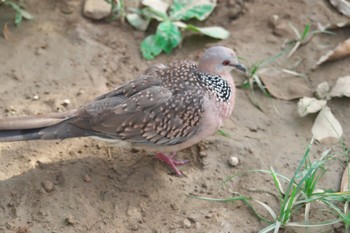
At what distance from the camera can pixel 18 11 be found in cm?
493

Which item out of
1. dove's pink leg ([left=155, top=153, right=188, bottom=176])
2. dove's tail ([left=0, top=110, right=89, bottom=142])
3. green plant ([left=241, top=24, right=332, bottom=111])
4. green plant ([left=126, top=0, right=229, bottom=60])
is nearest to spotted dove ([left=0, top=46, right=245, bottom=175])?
dove's tail ([left=0, top=110, right=89, bottom=142])

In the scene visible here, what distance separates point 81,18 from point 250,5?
1.52 metres

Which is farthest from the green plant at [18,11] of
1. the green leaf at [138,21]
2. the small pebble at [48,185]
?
the small pebble at [48,185]

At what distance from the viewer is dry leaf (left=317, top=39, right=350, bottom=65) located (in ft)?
15.5

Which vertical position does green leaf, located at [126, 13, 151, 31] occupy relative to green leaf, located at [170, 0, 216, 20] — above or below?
below

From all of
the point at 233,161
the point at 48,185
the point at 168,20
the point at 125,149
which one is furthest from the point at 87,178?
the point at 168,20

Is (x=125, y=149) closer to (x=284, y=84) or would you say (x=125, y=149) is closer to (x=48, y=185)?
(x=48, y=185)

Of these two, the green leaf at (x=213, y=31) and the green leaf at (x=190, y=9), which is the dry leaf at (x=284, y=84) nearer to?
the green leaf at (x=213, y=31)

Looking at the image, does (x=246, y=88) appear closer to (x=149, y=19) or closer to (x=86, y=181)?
(x=149, y=19)

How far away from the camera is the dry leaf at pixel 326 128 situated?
4.33 meters

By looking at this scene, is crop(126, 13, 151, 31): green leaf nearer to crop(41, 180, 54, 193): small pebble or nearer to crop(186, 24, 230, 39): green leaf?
crop(186, 24, 230, 39): green leaf

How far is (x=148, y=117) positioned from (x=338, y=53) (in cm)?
185

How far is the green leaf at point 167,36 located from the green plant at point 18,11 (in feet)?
3.78

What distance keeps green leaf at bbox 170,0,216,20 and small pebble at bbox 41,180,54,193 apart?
1.88 metres
